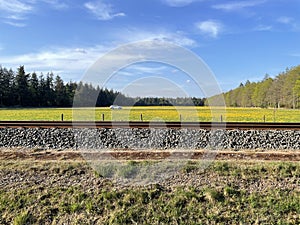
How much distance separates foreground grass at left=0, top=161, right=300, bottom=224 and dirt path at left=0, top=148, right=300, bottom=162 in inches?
71.8

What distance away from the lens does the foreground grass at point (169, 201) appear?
275 inches

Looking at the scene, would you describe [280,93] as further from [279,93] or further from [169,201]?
[169,201]

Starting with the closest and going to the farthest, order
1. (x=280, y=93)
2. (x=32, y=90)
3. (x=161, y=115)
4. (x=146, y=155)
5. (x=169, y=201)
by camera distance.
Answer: (x=169, y=201), (x=146, y=155), (x=161, y=115), (x=280, y=93), (x=32, y=90)

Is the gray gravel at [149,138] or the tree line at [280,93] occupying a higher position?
the tree line at [280,93]

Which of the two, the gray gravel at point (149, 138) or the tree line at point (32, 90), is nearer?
the gray gravel at point (149, 138)

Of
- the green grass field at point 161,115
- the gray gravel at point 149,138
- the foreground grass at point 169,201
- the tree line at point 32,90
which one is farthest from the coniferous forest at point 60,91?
the foreground grass at point 169,201

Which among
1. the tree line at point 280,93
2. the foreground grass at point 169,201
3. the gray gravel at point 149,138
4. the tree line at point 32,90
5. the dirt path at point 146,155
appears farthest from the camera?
the tree line at point 32,90

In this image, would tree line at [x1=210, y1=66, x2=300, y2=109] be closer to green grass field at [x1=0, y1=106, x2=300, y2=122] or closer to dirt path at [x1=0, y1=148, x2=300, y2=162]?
green grass field at [x1=0, y1=106, x2=300, y2=122]

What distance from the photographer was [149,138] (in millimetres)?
12906

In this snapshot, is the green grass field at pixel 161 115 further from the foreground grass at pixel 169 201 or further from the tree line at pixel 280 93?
the tree line at pixel 280 93

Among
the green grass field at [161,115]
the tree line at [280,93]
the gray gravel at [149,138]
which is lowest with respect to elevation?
the gray gravel at [149,138]

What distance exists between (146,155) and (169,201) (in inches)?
135

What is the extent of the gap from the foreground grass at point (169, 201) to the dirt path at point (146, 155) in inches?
71.8

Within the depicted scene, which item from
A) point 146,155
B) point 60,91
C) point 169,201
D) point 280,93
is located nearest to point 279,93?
point 280,93
